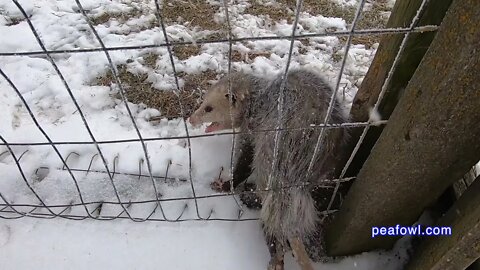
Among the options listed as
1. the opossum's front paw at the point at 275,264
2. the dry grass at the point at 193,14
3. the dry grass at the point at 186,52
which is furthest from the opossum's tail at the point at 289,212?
the dry grass at the point at 193,14

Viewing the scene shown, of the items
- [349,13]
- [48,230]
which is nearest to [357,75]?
[349,13]

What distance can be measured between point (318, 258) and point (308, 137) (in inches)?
27.3

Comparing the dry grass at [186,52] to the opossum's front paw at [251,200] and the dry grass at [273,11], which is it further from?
the opossum's front paw at [251,200]

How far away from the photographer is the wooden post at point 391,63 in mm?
1610

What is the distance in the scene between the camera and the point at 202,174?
2.76 m

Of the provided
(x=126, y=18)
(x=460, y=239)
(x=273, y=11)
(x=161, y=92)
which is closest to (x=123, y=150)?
(x=161, y=92)

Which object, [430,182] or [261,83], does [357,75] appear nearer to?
[261,83]

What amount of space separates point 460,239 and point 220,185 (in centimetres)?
141

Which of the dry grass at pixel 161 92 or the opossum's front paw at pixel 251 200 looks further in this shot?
the dry grass at pixel 161 92

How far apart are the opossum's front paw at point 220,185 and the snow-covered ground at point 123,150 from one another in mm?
36

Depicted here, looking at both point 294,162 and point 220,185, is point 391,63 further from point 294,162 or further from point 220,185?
point 220,185

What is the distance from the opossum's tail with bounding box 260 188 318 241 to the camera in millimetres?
2250

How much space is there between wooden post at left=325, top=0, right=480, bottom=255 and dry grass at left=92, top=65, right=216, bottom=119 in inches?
57.1

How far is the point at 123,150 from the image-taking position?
9.36ft
